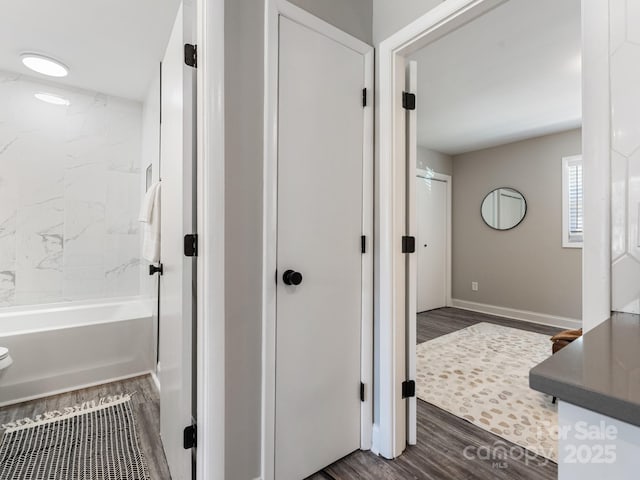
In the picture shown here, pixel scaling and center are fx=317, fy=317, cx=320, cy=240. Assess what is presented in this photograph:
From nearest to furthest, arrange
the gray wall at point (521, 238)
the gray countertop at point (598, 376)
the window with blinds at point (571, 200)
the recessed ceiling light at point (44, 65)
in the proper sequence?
the gray countertop at point (598, 376)
the recessed ceiling light at point (44, 65)
the window with blinds at point (571, 200)
the gray wall at point (521, 238)

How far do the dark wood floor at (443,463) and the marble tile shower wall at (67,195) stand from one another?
2.76 meters

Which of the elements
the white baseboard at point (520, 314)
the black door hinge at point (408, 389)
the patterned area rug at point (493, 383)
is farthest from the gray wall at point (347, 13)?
the white baseboard at point (520, 314)

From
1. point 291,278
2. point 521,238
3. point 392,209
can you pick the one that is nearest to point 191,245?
point 291,278

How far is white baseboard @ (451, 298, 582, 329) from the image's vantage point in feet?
13.1

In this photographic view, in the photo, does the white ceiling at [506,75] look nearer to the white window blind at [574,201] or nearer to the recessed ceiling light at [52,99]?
the white window blind at [574,201]

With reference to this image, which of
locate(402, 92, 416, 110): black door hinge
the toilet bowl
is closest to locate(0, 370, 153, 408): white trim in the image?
the toilet bowl

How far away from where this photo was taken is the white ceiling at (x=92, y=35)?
188 centimetres

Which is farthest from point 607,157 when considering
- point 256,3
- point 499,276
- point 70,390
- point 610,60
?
point 499,276

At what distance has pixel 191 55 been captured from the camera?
1281 mm

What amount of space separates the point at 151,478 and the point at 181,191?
4.50ft

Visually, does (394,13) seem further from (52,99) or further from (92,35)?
(52,99)

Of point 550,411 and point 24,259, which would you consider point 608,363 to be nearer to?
point 550,411

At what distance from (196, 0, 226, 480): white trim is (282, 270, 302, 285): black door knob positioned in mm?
282

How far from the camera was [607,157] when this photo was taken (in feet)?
2.70
